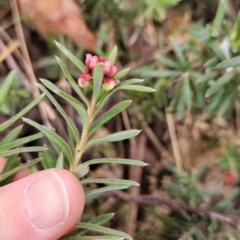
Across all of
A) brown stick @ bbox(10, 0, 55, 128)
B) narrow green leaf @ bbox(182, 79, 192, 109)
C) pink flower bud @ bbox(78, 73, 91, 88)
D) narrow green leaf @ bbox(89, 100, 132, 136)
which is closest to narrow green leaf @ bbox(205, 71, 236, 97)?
narrow green leaf @ bbox(182, 79, 192, 109)

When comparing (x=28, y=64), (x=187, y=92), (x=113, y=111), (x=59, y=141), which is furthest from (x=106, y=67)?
(x=28, y=64)

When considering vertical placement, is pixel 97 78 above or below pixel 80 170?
above

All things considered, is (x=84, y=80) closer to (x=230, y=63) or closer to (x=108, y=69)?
(x=108, y=69)

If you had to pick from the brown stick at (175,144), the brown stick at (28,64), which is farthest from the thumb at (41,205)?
the brown stick at (175,144)

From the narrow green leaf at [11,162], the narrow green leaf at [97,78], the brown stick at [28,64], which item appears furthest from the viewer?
the brown stick at [28,64]

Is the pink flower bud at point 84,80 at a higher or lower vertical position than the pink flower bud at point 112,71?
higher

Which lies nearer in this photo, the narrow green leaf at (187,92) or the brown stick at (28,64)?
the narrow green leaf at (187,92)

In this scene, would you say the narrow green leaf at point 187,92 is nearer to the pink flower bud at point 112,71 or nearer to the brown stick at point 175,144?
the brown stick at point 175,144

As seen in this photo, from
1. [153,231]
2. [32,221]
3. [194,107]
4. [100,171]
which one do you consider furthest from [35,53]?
[32,221]

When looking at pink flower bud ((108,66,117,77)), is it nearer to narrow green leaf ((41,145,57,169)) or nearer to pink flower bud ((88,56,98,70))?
pink flower bud ((88,56,98,70))
